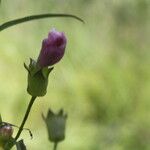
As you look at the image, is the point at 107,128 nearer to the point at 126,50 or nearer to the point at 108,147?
the point at 108,147

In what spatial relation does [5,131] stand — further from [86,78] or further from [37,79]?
[86,78]

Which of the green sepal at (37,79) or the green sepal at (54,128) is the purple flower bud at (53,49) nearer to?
the green sepal at (37,79)

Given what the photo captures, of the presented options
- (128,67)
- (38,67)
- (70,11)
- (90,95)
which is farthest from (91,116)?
(38,67)

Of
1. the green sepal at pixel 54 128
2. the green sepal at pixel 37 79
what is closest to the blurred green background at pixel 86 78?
the green sepal at pixel 54 128

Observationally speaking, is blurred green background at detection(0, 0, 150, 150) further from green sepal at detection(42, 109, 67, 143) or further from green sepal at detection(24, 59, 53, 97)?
green sepal at detection(24, 59, 53, 97)

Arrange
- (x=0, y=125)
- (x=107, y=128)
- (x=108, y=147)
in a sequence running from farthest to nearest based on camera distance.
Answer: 1. (x=107, y=128)
2. (x=108, y=147)
3. (x=0, y=125)

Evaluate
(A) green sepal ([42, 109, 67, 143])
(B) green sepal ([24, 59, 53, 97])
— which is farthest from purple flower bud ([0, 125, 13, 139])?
(A) green sepal ([42, 109, 67, 143])
